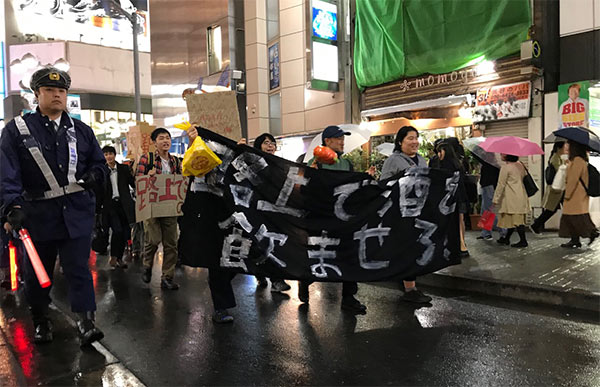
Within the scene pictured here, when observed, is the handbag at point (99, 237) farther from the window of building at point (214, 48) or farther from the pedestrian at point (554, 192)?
the window of building at point (214, 48)

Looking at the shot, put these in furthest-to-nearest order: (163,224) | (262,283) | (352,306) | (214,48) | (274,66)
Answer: (214,48) → (274,66) → (262,283) → (163,224) → (352,306)

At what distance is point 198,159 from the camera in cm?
466

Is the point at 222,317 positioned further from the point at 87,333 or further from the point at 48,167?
the point at 48,167

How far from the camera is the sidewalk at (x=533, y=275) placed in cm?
558

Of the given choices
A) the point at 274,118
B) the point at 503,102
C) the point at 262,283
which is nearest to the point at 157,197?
the point at 262,283

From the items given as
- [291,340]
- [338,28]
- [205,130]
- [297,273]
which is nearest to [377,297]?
[297,273]

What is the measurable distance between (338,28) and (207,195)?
13.2 meters

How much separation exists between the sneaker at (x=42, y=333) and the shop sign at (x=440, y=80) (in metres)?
11.3

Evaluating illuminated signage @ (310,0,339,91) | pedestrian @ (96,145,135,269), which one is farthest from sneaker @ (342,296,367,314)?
illuminated signage @ (310,0,339,91)

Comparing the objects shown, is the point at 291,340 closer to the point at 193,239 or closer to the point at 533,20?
the point at 193,239

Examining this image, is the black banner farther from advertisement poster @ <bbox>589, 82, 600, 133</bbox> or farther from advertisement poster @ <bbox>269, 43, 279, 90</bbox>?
advertisement poster @ <bbox>269, 43, 279, 90</bbox>

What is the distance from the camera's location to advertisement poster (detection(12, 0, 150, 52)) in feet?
139

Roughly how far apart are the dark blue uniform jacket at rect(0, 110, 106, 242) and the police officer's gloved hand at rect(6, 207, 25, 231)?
0.16 metres

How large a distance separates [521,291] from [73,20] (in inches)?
1842
